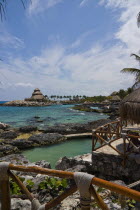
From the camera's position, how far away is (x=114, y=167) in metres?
6.42

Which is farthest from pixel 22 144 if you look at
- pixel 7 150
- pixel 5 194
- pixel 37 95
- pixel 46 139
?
pixel 37 95

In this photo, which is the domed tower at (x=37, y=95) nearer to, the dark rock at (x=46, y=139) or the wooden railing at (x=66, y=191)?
the dark rock at (x=46, y=139)

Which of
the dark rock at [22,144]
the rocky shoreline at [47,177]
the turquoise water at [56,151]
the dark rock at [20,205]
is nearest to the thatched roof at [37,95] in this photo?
the rocky shoreline at [47,177]

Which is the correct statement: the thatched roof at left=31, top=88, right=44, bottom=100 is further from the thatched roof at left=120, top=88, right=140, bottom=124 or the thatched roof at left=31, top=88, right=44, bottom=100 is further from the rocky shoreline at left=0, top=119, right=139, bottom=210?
the thatched roof at left=120, top=88, right=140, bottom=124

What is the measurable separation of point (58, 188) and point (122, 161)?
332 cm

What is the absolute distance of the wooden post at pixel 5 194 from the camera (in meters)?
2.41

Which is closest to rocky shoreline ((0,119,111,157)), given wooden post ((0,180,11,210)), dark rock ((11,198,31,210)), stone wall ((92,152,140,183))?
stone wall ((92,152,140,183))

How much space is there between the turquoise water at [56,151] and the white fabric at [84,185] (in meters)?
8.84

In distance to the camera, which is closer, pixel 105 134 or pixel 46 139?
pixel 105 134

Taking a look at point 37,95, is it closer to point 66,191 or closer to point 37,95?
point 37,95

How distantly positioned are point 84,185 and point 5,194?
4.73ft

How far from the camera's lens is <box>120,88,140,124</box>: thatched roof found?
6294mm

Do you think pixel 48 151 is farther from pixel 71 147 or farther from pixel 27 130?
pixel 27 130

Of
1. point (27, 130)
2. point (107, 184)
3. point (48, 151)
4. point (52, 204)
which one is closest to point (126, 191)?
point (107, 184)
